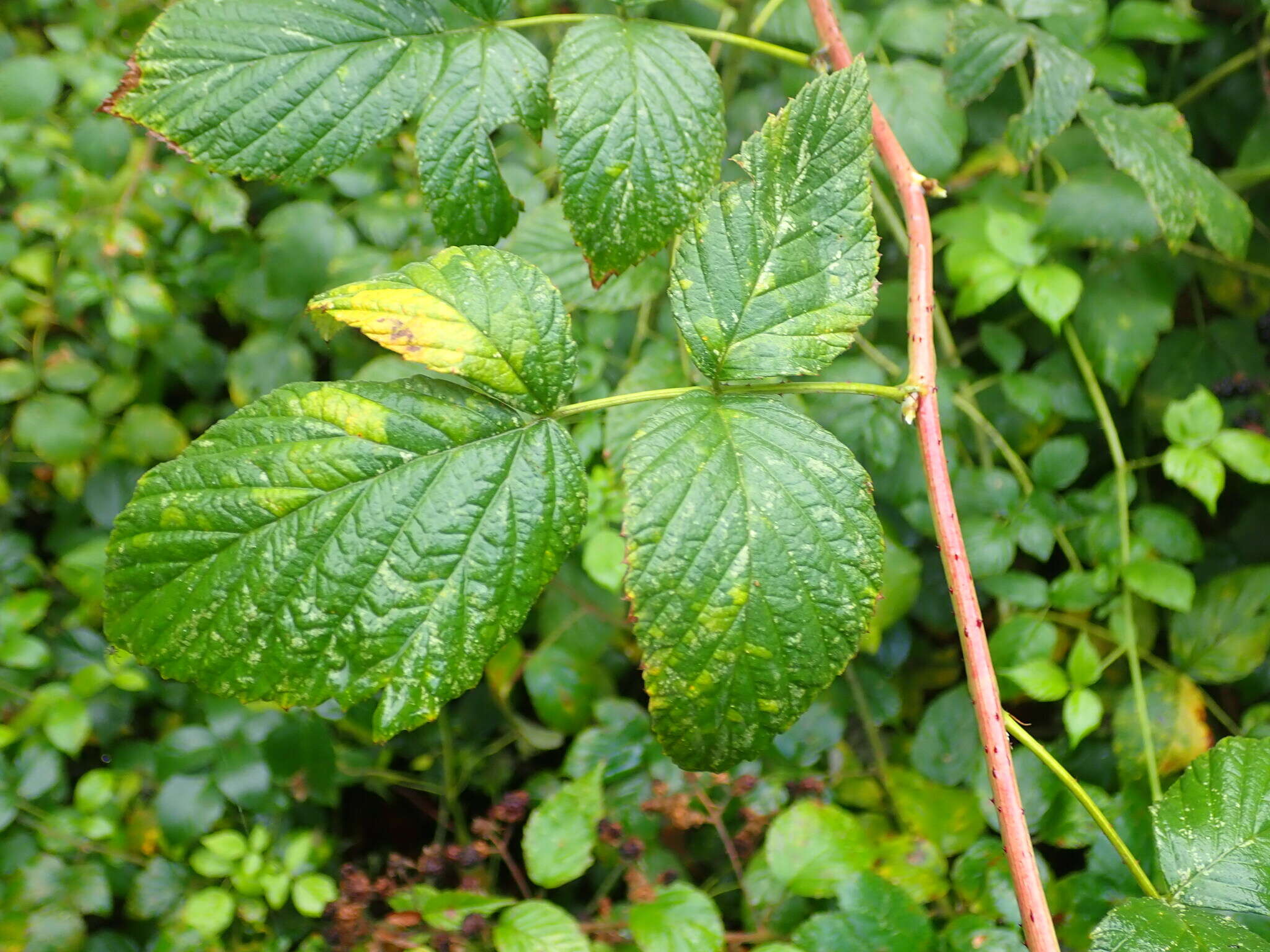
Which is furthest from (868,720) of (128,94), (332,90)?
(128,94)


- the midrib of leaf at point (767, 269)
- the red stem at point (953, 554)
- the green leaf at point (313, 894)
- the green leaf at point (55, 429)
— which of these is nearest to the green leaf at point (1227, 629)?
the red stem at point (953, 554)

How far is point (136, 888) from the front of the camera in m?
1.30

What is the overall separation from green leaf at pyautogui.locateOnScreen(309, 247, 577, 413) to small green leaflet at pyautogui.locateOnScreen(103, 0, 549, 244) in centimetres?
13

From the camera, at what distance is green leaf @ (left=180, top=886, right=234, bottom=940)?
A: 1218mm

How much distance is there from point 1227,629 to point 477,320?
1180 mm

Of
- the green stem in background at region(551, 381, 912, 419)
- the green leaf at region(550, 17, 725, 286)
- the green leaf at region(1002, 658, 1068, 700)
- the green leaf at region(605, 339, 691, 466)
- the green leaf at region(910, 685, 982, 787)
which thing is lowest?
the green leaf at region(910, 685, 982, 787)

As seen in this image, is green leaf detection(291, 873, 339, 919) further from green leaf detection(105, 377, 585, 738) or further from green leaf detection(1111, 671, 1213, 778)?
green leaf detection(1111, 671, 1213, 778)

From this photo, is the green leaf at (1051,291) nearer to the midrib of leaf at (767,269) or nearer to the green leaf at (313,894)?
the midrib of leaf at (767,269)

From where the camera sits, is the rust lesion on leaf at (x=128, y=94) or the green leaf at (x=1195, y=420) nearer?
the rust lesion on leaf at (x=128, y=94)

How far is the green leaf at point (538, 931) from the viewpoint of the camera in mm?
966

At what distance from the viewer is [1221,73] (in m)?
1.44

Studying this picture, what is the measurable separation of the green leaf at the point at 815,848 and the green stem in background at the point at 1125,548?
0.39 metres

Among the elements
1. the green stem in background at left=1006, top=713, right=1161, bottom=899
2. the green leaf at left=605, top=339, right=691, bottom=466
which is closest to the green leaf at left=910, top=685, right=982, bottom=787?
the green stem in background at left=1006, top=713, right=1161, bottom=899

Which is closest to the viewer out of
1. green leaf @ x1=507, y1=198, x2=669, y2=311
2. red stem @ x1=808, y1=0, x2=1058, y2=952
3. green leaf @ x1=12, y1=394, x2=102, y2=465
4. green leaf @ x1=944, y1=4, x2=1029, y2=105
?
red stem @ x1=808, y1=0, x2=1058, y2=952
